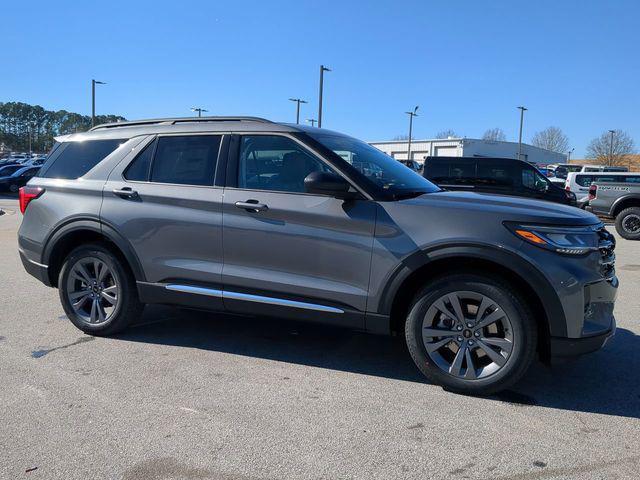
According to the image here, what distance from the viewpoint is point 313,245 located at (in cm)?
406

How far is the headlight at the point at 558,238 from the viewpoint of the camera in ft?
11.7

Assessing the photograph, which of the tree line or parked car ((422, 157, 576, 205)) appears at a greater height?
the tree line

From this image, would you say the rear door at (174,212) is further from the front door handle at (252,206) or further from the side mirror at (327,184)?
the side mirror at (327,184)

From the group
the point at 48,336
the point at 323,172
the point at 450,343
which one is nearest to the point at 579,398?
the point at 450,343

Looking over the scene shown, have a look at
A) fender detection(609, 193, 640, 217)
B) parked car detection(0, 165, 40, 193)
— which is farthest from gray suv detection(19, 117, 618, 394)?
parked car detection(0, 165, 40, 193)

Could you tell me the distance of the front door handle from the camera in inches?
167

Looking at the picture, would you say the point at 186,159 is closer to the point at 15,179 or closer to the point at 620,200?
the point at 620,200

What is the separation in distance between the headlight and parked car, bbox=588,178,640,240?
12.0 meters

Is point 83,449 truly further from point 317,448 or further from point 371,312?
point 371,312

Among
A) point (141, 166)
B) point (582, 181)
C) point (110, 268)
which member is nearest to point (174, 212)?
point (141, 166)

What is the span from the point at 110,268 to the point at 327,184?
87.0 inches

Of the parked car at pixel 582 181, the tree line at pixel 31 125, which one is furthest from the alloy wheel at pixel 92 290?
the tree line at pixel 31 125

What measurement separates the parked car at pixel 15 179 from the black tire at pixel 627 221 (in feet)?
83.3

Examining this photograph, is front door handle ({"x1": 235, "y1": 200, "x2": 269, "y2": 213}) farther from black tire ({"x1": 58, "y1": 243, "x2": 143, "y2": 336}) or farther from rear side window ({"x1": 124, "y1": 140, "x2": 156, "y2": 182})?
black tire ({"x1": 58, "y1": 243, "x2": 143, "y2": 336})
